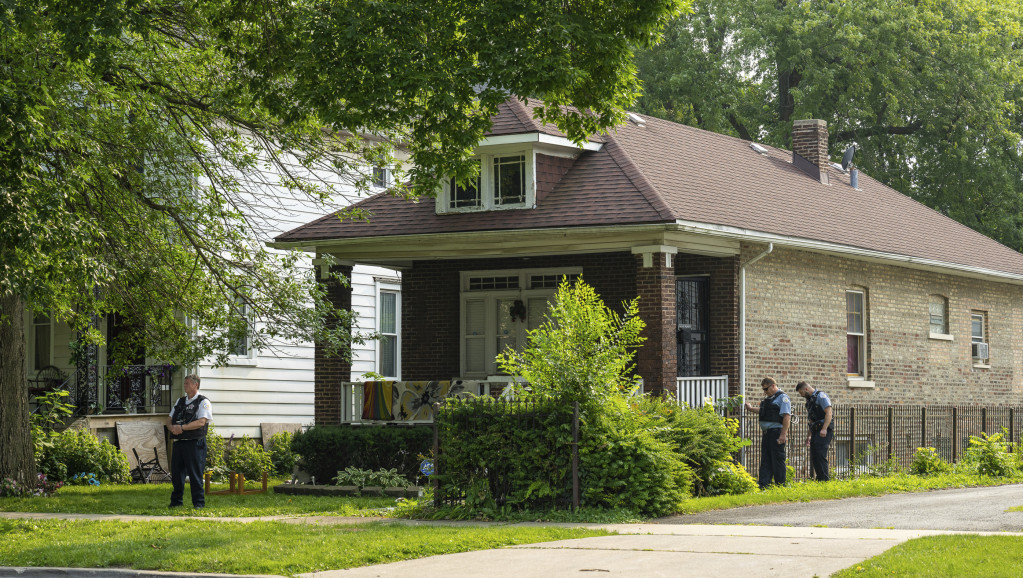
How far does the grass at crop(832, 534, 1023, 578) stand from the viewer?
9500mm

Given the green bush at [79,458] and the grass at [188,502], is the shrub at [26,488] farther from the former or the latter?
the green bush at [79,458]

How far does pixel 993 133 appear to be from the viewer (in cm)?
3994

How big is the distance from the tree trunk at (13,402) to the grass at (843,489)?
31.0 ft

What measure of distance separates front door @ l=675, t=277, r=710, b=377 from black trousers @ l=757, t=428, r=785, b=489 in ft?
9.00

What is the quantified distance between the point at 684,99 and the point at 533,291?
22.9 m

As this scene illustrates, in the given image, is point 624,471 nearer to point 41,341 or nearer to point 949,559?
point 949,559

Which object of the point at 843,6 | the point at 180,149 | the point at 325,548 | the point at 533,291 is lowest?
the point at 325,548

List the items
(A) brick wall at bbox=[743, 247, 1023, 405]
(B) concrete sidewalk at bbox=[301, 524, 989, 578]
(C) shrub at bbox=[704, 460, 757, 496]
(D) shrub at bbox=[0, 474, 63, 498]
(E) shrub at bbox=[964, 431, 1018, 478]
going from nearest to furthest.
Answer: (B) concrete sidewalk at bbox=[301, 524, 989, 578] → (C) shrub at bbox=[704, 460, 757, 496] → (D) shrub at bbox=[0, 474, 63, 498] → (E) shrub at bbox=[964, 431, 1018, 478] → (A) brick wall at bbox=[743, 247, 1023, 405]

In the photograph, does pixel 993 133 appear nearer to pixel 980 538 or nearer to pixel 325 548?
pixel 980 538

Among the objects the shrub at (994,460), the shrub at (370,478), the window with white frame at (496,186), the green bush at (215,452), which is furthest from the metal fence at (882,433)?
the green bush at (215,452)

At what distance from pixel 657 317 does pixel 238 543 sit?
334 inches

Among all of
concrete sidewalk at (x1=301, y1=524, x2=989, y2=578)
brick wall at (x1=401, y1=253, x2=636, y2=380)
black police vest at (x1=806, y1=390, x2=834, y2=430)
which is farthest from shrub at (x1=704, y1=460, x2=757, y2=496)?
brick wall at (x1=401, y1=253, x2=636, y2=380)

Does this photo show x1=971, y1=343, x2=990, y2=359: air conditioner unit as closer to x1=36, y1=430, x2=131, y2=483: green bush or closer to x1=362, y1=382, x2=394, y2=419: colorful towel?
x1=362, y1=382, x2=394, y2=419: colorful towel

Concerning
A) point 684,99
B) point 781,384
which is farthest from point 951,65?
point 781,384
